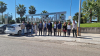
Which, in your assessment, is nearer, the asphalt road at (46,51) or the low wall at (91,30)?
the asphalt road at (46,51)

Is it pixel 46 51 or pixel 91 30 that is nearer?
pixel 46 51

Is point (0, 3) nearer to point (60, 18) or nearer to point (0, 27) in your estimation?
point (0, 27)

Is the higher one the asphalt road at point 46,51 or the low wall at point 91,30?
the low wall at point 91,30

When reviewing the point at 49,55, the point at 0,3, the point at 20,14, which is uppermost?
the point at 0,3

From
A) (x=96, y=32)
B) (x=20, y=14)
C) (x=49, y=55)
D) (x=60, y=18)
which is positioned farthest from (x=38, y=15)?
(x=20, y=14)

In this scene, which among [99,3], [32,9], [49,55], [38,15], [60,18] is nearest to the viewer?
[49,55]

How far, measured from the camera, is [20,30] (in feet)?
29.7

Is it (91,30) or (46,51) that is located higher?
(91,30)

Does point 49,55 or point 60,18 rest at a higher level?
point 60,18

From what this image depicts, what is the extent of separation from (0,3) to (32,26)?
43.9 metres

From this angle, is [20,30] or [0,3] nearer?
[20,30]

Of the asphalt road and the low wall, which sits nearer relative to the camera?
the asphalt road

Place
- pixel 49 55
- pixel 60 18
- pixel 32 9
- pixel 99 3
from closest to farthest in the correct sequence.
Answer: pixel 49 55 < pixel 60 18 < pixel 99 3 < pixel 32 9

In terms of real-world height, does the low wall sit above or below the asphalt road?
above
